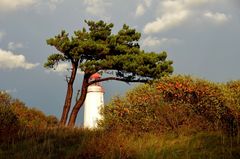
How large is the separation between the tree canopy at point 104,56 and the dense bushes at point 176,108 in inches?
489

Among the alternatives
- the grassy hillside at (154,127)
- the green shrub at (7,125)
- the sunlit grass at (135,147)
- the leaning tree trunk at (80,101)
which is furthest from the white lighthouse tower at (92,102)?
the sunlit grass at (135,147)

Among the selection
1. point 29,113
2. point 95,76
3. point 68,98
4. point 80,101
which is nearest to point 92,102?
point 80,101

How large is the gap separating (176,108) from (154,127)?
925 millimetres

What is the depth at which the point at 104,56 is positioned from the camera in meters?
29.3

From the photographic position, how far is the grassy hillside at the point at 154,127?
10.6 m

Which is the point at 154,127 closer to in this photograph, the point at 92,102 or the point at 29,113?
the point at 29,113

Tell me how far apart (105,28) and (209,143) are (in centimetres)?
2006

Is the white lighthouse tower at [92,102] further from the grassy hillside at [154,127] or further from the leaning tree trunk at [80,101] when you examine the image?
the grassy hillside at [154,127]

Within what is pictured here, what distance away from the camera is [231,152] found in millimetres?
9734

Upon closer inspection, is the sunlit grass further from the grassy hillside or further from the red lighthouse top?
the red lighthouse top

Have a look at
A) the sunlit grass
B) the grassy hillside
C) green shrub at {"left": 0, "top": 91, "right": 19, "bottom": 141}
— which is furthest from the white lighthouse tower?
the sunlit grass

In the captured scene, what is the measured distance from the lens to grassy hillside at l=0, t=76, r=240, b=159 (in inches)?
417

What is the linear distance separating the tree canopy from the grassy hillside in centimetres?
1227

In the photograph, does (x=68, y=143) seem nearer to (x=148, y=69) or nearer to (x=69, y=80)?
(x=148, y=69)
